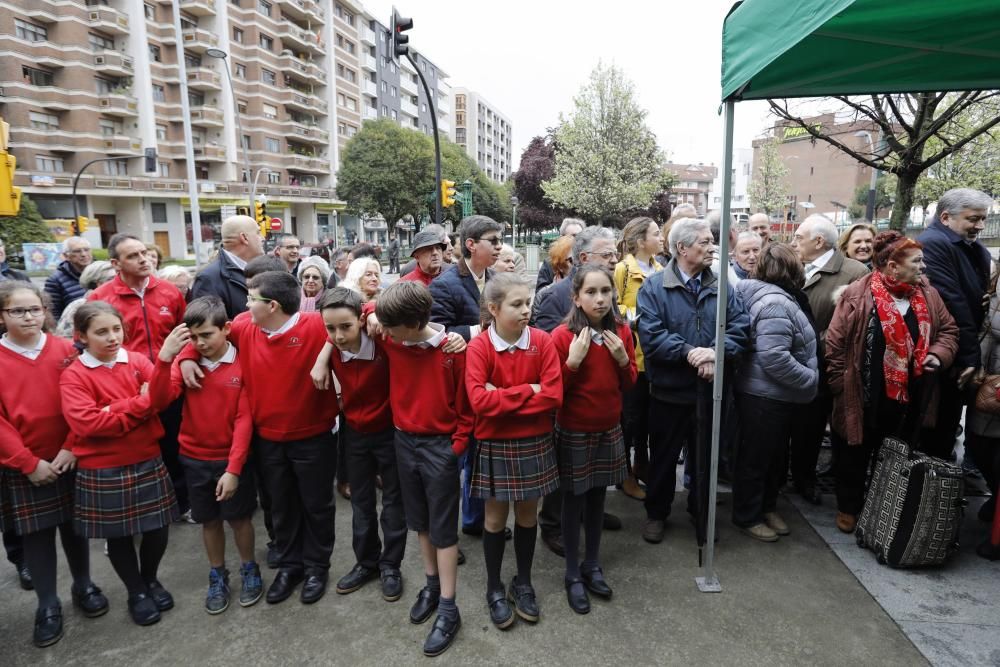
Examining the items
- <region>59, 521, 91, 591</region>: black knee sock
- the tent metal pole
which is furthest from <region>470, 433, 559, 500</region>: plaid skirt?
<region>59, 521, 91, 591</region>: black knee sock

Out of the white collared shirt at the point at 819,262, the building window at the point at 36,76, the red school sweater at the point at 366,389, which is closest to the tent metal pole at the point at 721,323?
the white collared shirt at the point at 819,262

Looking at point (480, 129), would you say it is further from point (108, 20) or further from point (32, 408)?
point (32, 408)

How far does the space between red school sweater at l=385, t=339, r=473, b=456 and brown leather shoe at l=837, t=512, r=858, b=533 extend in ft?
8.97

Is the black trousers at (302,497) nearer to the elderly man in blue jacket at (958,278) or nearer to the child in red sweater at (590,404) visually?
the child in red sweater at (590,404)

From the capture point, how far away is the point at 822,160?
226 ft

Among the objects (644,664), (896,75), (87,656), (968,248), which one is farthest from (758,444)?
(87,656)

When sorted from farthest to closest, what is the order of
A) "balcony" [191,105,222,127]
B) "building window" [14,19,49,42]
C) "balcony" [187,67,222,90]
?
"balcony" [191,105,222,127]
"balcony" [187,67,222,90]
"building window" [14,19,49,42]

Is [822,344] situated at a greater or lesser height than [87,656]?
greater

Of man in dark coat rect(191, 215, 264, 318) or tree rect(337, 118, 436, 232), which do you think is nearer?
man in dark coat rect(191, 215, 264, 318)

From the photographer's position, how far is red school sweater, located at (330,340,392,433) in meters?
3.14

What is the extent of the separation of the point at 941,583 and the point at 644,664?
1.93 m

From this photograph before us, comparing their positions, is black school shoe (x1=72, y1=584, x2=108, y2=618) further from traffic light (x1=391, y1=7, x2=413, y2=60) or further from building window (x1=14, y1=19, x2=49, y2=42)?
building window (x1=14, y1=19, x2=49, y2=42)

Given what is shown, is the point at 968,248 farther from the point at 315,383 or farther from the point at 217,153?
the point at 217,153

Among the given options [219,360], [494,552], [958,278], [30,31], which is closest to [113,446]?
→ [219,360]
